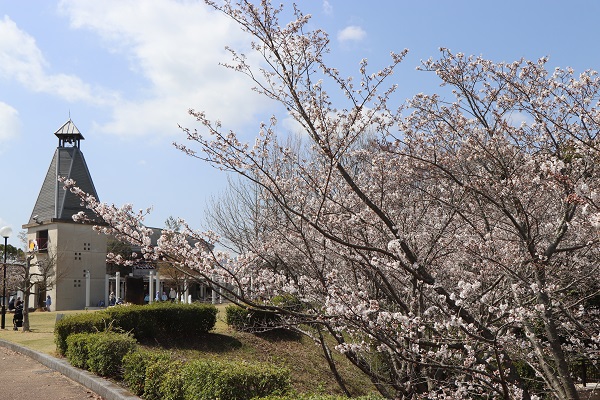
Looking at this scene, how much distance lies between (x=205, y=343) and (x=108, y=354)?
631 centimetres

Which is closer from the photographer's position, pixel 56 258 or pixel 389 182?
pixel 389 182

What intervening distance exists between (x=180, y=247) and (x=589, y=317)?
16.8ft

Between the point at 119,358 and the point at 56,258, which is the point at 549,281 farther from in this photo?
the point at 56,258

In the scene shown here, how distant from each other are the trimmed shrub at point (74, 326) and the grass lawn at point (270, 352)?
456mm

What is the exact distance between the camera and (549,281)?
18.2ft

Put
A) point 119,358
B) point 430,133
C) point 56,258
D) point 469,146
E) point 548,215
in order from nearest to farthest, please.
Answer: point 469,146
point 430,133
point 548,215
point 119,358
point 56,258

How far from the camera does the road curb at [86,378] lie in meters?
7.34

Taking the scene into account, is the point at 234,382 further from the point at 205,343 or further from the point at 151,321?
the point at 205,343

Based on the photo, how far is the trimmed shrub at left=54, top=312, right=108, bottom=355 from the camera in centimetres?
1126

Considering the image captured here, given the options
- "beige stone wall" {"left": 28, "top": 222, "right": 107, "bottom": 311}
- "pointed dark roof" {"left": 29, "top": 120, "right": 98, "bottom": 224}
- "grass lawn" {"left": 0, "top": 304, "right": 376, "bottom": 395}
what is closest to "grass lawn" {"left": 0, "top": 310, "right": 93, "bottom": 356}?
"grass lawn" {"left": 0, "top": 304, "right": 376, "bottom": 395}

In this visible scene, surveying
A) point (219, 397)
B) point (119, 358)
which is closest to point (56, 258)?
point (119, 358)

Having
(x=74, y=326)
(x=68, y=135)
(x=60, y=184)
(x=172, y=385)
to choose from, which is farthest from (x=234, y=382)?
(x=68, y=135)

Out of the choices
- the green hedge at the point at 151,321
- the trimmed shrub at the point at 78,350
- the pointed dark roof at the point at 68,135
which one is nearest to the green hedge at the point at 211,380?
the trimmed shrub at the point at 78,350

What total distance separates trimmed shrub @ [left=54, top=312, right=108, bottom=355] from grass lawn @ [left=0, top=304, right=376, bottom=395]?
1.50ft
